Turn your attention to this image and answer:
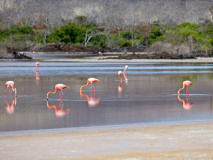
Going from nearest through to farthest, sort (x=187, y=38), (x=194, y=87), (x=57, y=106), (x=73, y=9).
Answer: (x=57, y=106), (x=194, y=87), (x=187, y=38), (x=73, y=9)

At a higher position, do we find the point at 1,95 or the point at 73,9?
the point at 73,9

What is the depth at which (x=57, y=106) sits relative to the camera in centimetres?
1316

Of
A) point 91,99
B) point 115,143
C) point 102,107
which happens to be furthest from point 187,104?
point 115,143

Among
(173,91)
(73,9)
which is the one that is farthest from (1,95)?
(73,9)

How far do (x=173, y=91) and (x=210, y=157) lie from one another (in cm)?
1042

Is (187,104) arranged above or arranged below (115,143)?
below

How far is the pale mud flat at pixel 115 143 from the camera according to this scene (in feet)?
23.1

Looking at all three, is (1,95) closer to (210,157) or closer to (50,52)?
(210,157)

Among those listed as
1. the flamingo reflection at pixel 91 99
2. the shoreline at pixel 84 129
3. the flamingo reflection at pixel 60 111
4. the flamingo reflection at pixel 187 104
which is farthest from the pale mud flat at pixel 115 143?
the flamingo reflection at pixel 91 99

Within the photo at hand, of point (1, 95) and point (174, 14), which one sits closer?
point (1, 95)

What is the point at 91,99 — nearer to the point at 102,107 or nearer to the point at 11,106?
the point at 102,107

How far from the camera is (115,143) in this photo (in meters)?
7.84

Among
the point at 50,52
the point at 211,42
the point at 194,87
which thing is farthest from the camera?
the point at 50,52

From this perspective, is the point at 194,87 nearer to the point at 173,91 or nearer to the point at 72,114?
the point at 173,91
